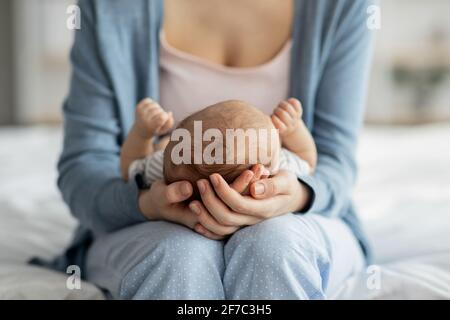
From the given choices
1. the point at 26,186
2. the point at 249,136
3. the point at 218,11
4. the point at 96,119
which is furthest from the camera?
the point at 26,186

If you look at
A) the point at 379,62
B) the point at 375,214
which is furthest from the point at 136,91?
the point at 379,62

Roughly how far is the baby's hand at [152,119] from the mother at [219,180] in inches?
2.8

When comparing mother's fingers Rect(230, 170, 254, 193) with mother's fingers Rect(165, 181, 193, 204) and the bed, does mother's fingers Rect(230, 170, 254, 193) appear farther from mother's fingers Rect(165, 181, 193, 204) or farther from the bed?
the bed

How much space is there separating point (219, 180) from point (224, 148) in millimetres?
33

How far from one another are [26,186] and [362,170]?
0.81 m

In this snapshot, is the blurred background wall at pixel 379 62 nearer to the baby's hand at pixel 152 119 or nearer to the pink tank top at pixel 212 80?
the pink tank top at pixel 212 80

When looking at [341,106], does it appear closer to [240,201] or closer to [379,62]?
[240,201]

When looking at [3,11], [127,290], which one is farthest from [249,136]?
[3,11]

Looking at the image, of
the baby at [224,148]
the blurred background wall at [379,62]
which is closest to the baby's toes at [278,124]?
the baby at [224,148]

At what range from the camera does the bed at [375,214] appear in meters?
0.83

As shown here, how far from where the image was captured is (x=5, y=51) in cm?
306

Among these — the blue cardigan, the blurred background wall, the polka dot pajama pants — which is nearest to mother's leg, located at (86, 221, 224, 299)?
the polka dot pajama pants

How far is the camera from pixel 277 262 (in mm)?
650
